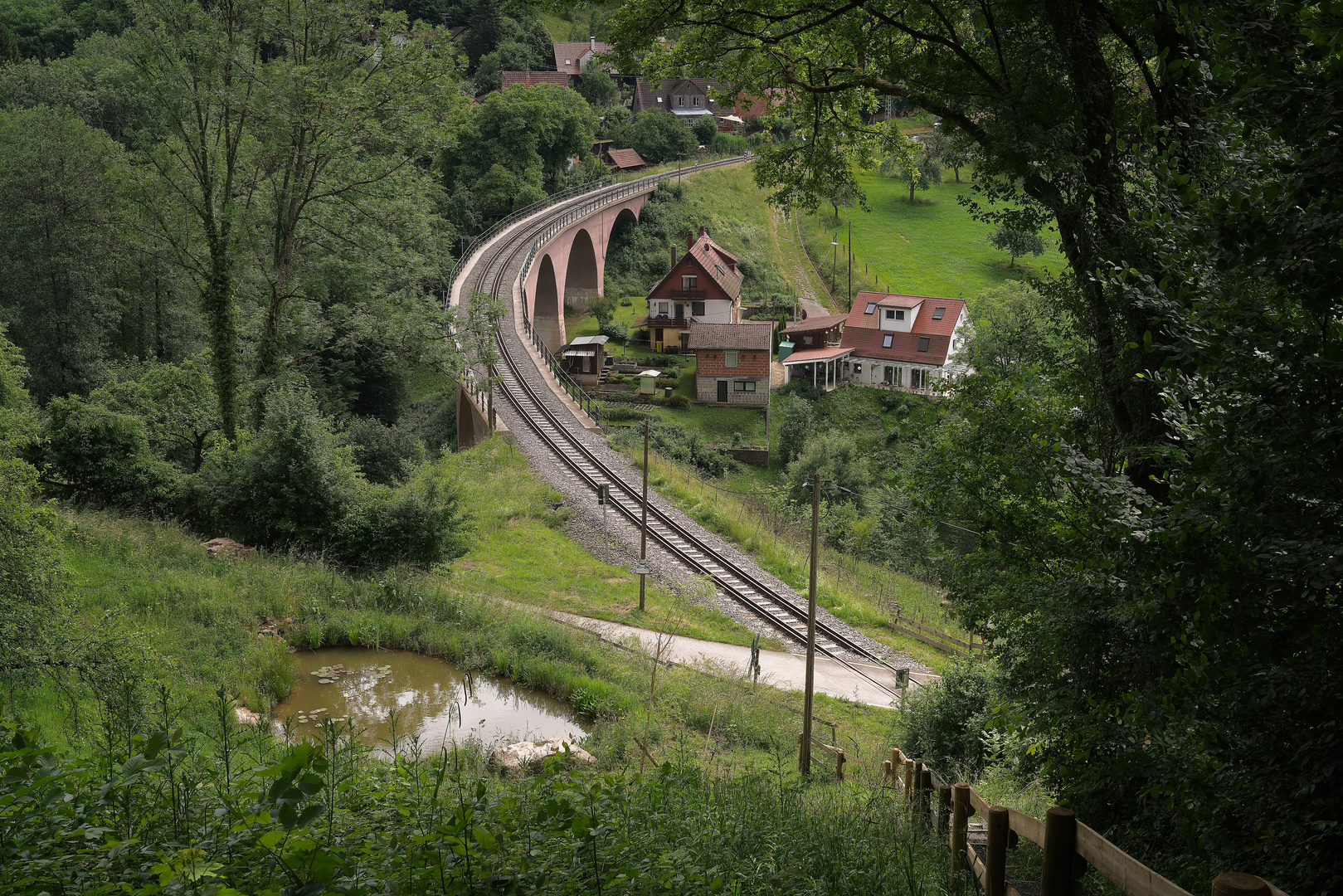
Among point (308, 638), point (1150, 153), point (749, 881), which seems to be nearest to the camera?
point (749, 881)

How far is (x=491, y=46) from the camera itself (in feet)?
299

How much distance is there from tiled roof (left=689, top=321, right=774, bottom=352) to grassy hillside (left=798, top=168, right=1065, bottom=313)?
18.2 meters

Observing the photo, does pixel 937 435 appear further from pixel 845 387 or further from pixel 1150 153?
pixel 845 387

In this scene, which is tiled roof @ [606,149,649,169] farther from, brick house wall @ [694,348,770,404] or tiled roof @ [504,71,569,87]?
brick house wall @ [694,348,770,404]

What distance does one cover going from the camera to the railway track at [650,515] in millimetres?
21062

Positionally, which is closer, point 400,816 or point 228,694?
point 400,816

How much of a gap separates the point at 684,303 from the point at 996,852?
53743mm

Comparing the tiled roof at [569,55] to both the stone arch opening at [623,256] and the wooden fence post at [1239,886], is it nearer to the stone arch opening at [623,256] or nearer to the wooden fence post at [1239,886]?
the stone arch opening at [623,256]

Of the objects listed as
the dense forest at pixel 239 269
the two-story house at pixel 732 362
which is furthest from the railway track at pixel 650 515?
the two-story house at pixel 732 362

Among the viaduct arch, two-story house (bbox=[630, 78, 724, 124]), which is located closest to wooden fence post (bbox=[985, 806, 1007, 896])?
the viaduct arch

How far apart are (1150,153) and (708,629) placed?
1581 centimetres

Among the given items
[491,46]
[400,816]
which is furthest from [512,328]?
[491,46]

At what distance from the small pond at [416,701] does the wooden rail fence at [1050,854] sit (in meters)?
6.69

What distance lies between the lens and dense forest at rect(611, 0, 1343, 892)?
12.6ft
